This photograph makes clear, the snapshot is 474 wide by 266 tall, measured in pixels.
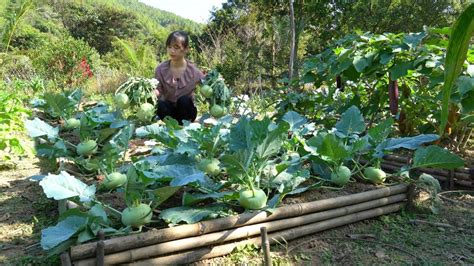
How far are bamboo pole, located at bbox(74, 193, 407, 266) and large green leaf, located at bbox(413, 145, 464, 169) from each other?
0.24 metres

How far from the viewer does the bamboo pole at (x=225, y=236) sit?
4.60ft

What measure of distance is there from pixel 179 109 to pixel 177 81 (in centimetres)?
25

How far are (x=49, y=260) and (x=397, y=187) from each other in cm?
155

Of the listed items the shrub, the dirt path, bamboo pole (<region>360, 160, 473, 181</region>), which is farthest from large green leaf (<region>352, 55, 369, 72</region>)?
the shrub

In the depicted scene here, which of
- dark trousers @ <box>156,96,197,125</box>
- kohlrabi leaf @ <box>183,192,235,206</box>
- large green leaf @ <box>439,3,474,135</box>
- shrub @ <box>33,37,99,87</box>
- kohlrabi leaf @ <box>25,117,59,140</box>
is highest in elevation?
large green leaf @ <box>439,3,474,135</box>

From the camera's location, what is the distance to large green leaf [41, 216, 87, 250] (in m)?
1.40

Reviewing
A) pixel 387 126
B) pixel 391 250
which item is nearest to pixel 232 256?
pixel 391 250

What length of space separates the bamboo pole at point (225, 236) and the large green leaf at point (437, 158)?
0.78 feet

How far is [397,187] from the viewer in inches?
80.3

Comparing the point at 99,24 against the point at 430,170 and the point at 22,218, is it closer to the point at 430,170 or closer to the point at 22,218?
the point at 22,218

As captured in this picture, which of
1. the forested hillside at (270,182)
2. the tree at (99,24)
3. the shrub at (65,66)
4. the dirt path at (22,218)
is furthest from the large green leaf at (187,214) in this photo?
the tree at (99,24)

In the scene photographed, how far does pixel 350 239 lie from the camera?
1783 mm

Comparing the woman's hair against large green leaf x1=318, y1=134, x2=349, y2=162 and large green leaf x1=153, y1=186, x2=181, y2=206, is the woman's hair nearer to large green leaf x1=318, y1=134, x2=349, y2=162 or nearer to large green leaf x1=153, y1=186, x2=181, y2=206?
large green leaf x1=318, y1=134, x2=349, y2=162

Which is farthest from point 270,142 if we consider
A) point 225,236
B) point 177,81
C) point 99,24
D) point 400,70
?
point 99,24
